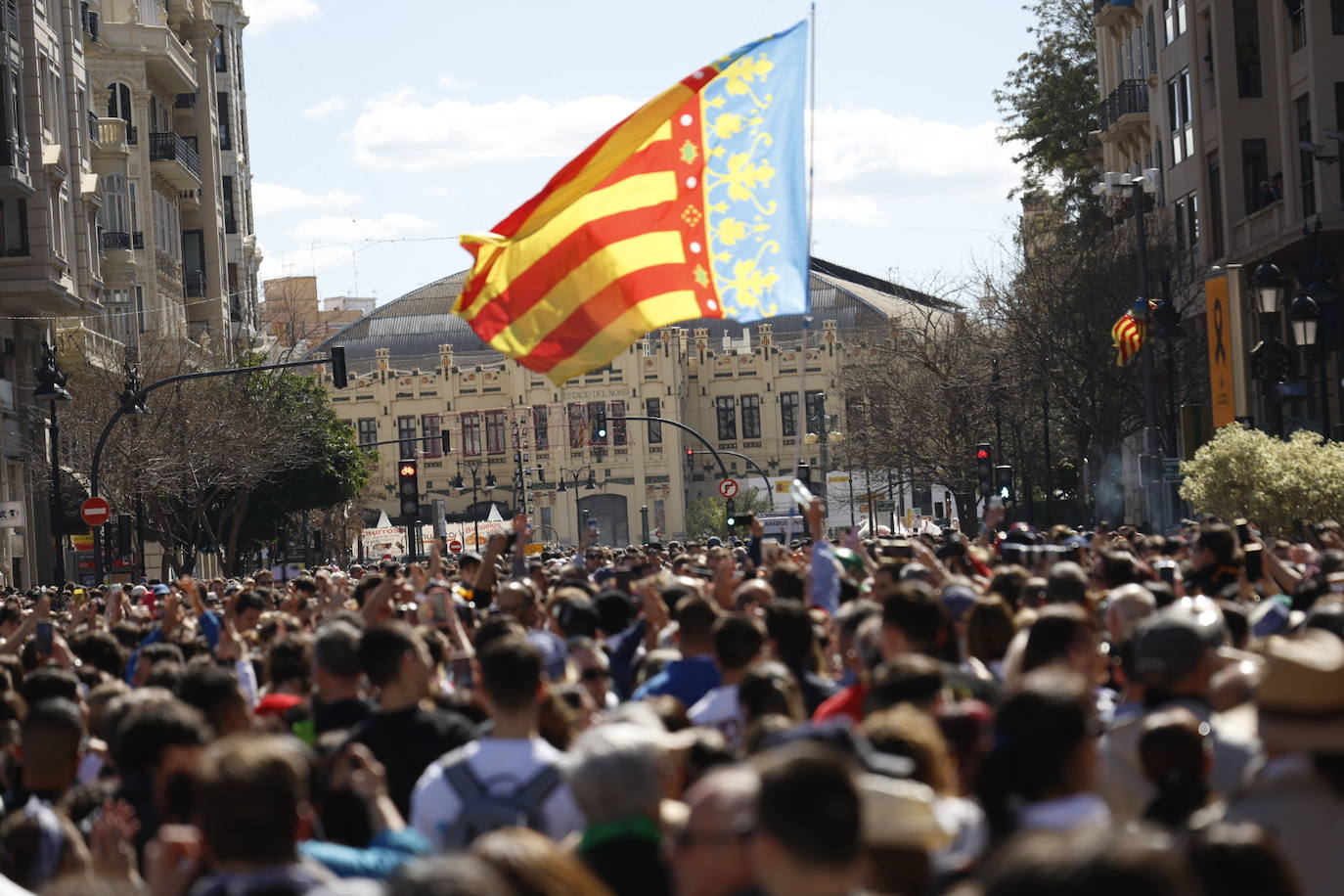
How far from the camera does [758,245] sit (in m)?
16.0

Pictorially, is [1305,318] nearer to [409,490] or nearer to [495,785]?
[409,490]

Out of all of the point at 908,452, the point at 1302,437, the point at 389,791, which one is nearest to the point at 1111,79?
the point at 908,452

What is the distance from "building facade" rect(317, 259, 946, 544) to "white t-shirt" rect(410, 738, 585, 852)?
109436 mm

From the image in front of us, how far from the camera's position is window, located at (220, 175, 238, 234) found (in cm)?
7862

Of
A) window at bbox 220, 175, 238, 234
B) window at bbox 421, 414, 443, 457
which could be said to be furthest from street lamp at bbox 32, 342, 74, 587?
window at bbox 421, 414, 443, 457

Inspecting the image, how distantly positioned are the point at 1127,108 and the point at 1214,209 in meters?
11.2

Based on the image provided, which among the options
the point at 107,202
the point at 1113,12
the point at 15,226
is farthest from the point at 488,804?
the point at 107,202

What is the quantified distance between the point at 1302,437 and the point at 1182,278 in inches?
874

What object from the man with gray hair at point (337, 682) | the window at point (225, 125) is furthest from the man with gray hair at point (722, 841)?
the window at point (225, 125)

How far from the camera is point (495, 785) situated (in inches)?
241

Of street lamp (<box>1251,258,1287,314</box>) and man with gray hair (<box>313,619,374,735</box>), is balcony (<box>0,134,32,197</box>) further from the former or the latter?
man with gray hair (<box>313,619,374,735</box>)

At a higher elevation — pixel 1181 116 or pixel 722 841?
pixel 1181 116

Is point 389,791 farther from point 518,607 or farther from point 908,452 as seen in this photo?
point 908,452

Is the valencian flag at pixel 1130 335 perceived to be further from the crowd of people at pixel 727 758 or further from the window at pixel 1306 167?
the crowd of people at pixel 727 758
